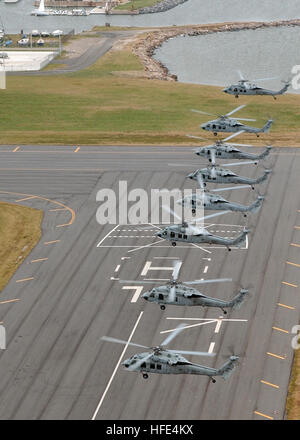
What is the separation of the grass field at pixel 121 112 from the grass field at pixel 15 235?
33584 mm

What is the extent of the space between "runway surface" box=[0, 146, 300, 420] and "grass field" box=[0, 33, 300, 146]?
19734mm

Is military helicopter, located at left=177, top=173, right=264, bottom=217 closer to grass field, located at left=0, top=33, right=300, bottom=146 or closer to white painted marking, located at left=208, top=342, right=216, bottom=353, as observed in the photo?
white painted marking, located at left=208, top=342, right=216, bottom=353

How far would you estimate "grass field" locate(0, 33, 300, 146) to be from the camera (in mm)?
162250

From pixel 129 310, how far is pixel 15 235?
2958 centimetres

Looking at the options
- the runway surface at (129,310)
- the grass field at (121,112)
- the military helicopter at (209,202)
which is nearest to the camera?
the runway surface at (129,310)

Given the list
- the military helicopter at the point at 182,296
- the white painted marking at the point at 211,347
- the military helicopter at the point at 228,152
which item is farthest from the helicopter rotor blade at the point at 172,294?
the military helicopter at the point at 228,152

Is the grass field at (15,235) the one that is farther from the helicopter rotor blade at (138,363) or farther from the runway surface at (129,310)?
the helicopter rotor blade at (138,363)

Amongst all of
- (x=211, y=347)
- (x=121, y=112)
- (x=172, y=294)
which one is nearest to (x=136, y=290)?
(x=172, y=294)

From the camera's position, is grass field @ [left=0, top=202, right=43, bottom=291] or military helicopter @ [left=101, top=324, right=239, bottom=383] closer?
military helicopter @ [left=101, top=324, right=239, bottom=383]

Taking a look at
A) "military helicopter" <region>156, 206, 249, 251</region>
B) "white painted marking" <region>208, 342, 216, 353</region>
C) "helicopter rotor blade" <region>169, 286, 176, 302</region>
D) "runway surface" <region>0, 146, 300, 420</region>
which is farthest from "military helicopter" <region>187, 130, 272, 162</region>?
"white painted marking" <region>208, 342, 216, 353</region>

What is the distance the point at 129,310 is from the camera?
9925 centimetres

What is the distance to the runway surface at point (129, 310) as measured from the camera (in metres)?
83.2

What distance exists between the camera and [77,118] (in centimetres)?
17512
